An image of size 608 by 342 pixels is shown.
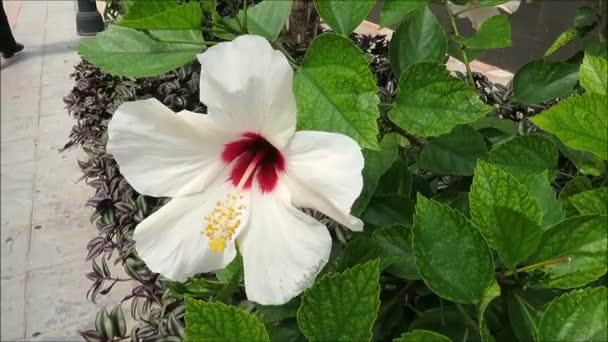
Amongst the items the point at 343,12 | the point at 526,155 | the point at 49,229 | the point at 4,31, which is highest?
the point at 343,12

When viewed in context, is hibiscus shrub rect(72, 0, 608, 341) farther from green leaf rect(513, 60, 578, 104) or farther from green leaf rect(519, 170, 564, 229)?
green leaf rect(513, 60, 578, 104)

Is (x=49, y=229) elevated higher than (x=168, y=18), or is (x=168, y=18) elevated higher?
(x=168, y=18)

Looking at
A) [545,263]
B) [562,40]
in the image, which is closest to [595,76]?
[545,263]

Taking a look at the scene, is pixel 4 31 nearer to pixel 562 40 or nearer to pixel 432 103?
pixel 432 103

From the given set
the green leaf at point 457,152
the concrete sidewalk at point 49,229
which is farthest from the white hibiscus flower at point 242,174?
the concrete sidewalk at point 49,229

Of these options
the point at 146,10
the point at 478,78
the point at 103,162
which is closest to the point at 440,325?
the point at 146,10

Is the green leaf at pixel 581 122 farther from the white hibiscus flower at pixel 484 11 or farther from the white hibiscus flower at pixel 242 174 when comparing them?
the white hibiscus flower at pixel 484 11
